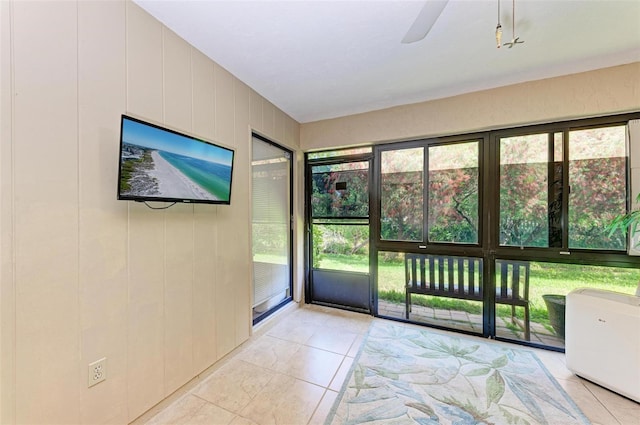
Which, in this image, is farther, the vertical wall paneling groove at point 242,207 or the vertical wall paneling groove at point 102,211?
the vertical wall paneling groove at point 242,207

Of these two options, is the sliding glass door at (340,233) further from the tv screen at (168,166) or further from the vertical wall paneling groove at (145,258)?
the vertical wall paneling groove at (145,258)

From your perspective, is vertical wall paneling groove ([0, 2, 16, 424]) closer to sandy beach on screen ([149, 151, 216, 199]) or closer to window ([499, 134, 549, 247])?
sandy beach on screen ([149, 151, 216, 199])

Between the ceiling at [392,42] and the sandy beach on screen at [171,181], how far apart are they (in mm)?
1000

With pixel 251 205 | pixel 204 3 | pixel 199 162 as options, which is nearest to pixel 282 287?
pixel 251 205

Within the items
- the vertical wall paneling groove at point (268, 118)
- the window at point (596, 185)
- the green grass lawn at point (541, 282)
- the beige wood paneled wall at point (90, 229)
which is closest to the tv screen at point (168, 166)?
the beige wood paneled wall at point (90, 229)

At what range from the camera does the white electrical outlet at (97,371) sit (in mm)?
1324

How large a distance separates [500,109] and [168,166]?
3.02m

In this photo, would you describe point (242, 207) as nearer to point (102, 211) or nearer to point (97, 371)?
point (102, 211)

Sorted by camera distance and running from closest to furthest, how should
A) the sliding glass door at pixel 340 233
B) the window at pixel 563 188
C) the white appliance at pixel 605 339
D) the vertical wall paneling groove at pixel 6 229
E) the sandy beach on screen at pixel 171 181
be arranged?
the vertical wall paneling groove at pixel 6 229 → the sandy beach on screen at pixel 171 181 → the white appliance at pixel 605 339 → the window at pixel 563 188 → the sliding glass door at pixel 340 233

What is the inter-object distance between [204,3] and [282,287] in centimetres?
286

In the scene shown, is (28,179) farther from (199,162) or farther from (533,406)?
(533,406)

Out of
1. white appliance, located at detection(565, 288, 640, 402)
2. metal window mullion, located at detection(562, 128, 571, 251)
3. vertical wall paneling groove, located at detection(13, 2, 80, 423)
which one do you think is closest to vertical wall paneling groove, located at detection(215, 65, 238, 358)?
vertical wall paneling groove, located at detection(13, 2, 80, 423)

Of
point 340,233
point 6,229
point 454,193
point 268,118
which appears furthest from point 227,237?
point 454,193

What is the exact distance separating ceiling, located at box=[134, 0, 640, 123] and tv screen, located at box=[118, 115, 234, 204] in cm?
81
